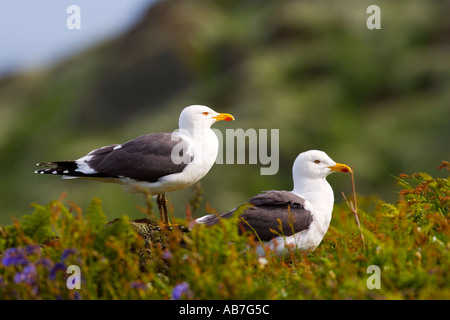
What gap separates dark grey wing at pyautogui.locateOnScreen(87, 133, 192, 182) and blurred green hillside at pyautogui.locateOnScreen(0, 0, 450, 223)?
9.34m

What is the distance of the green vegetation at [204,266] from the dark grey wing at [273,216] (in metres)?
0.55

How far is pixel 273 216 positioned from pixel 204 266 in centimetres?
148

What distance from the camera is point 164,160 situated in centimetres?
760

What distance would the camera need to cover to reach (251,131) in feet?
59.1

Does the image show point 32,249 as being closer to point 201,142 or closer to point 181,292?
point 181,292

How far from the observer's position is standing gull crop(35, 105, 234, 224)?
7516 millimetres

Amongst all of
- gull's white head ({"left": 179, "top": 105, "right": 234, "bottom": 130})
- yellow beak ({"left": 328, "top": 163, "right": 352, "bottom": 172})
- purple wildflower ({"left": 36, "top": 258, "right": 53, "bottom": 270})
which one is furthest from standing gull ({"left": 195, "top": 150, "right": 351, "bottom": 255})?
purple wildflower ({"left": 36, "top": 258, "right": 53, "bottom": 270})

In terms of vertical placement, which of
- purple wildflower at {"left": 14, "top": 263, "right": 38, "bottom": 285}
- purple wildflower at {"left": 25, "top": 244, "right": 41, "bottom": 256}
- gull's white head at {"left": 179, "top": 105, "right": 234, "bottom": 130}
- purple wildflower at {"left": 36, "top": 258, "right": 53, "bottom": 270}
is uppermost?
gull's white head at {"left": 179, "top": 105, "right": 234, "bottom": 130}

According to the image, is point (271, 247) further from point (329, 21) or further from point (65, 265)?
point (329, 21)

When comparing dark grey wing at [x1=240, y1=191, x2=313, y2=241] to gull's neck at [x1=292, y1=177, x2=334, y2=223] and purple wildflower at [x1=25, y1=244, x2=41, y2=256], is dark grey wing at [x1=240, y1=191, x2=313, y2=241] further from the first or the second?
purple wildflower at [x1=25, y1=244, x2=41, y2=256]

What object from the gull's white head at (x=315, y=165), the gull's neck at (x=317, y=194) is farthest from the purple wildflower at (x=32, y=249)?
the gull's white head at (x=315, y=165)

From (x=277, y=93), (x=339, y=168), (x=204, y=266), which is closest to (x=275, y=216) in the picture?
(x=339, y=168)

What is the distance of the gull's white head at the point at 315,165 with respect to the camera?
22.5 feet

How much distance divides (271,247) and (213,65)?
21336 millimetres
